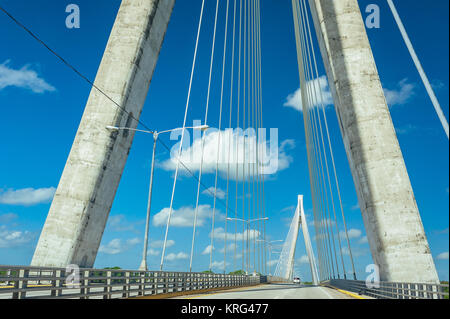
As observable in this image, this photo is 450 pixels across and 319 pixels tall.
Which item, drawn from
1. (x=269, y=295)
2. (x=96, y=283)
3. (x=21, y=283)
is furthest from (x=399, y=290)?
(x=21, y=283)

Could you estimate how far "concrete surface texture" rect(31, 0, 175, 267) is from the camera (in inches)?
781

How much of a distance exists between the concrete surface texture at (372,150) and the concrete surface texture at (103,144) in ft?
34.3

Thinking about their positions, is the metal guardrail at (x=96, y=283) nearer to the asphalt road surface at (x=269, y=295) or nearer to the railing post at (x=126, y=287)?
the railing post at (x=126, y=287)

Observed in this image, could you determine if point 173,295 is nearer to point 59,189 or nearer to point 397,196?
point 59,189

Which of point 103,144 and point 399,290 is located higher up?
point 103,144

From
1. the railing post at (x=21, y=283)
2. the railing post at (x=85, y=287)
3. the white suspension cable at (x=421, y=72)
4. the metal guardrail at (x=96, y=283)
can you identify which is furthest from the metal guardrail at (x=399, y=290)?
the railing post at (x=21, y=283)

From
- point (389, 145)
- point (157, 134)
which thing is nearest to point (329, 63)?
point (389, 145)

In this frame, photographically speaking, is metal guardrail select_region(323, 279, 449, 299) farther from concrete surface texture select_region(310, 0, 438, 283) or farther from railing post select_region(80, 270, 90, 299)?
railing post select_region(80, 270, 90, 299)

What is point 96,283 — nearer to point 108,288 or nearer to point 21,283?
point 108,288

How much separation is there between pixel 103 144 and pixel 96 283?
823 cm

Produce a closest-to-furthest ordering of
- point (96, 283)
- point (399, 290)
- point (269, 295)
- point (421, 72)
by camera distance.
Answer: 1. point (421, 72)
2. point (399, 290)
3. point (96, 283)
4. point (269, 295)

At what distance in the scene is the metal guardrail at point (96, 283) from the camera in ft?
A: 31.6

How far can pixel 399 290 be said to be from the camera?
574 inches
